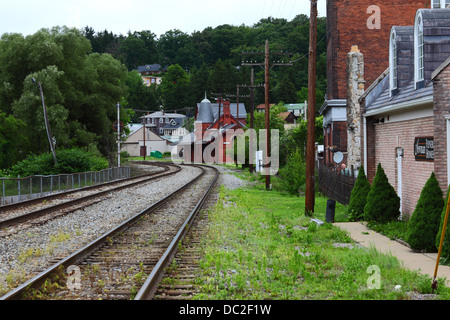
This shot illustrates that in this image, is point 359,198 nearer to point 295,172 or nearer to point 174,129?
point 295,172

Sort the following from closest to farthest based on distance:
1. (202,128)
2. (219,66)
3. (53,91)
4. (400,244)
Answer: (400,244)
(53,91)
(202,128)
(219,66)

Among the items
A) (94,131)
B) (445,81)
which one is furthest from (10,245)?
(94,131)

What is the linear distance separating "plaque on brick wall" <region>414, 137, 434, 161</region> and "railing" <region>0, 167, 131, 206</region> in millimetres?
16196

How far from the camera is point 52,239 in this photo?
13.4m

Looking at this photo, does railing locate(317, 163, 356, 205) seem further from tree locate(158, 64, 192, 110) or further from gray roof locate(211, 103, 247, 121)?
tree locate(158, 64, 192, 110)

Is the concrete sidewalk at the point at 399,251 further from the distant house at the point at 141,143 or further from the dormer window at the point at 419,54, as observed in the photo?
the distant house at the point at 141,143

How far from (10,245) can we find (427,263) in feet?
29.7

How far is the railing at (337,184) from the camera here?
2169cm

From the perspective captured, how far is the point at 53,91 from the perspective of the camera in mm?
44688

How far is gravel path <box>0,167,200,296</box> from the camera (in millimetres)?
10039

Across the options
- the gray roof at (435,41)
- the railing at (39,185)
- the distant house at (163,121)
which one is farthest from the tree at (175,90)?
the gray roof at (435,41)

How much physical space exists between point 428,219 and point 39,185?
19843mm

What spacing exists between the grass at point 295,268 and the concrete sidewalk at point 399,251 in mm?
374
